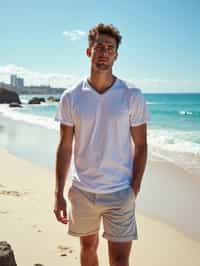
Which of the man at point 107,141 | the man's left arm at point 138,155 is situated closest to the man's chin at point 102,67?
the man at point 107,141

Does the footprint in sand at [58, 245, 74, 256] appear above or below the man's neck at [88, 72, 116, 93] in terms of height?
below

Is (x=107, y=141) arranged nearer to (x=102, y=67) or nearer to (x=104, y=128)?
(x=104, y=128)

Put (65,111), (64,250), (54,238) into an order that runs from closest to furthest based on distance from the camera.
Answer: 1. (65,111)
2. (64,250)
3. (54,238)

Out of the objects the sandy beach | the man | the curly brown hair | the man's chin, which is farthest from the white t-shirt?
the sandy beach

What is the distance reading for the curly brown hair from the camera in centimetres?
235

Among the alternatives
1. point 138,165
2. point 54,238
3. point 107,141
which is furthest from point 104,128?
point 54,238

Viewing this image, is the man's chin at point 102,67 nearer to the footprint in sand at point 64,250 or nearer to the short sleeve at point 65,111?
the short sleeve at point 65,111

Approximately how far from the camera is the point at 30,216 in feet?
16.7

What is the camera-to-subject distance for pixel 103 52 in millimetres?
2355

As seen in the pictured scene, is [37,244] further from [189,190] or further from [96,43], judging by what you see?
[189,190]

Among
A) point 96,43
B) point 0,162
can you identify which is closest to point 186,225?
point 96,43

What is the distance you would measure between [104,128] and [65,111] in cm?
31

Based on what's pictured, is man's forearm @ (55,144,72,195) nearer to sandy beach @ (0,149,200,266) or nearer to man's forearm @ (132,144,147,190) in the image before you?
man's forearm @ (132,144,147,190)

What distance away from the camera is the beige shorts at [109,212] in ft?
7.73
